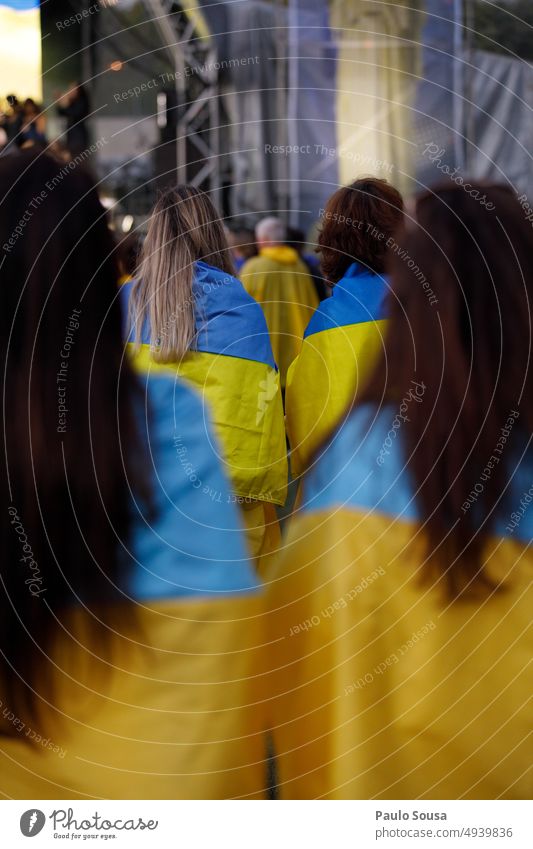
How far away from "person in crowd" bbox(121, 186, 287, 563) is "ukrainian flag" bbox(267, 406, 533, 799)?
179mm

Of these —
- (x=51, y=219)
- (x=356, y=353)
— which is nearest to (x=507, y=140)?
(x=356, y=353)

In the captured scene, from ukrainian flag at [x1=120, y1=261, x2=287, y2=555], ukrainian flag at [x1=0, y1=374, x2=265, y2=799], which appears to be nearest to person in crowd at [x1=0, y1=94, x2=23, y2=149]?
ukrainian flag at [x1=120, y1=261, x2=287, y2=555]

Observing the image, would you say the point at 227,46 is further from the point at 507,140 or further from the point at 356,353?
the point at 356,353

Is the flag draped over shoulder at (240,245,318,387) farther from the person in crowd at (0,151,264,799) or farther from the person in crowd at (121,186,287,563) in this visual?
the person in crowd at (0,151,264,799)

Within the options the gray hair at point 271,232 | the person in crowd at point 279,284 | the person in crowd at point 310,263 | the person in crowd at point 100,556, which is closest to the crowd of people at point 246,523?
the person in crowd at point 100,556

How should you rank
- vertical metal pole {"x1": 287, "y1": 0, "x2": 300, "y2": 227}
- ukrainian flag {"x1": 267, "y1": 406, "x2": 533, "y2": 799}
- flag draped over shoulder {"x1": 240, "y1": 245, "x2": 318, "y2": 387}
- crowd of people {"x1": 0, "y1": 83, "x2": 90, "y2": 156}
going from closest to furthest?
ukrainian flag {"x1": 267, "y1": 406, "x2": 533, "y2": 799} → crowd of people {"x1": 0, "y1": 83, "x2": 90, "y2": 156} → flag draped over shoulder {"x1": 240, "y1": 245, "x2": 318, "y2": 387} → vertical metal pole {"x1": 287, "y1": 0, "x2": 300, "y2": 227}

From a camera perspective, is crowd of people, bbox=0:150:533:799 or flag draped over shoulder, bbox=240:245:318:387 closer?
crowd of people, bbox=0:150:533:799

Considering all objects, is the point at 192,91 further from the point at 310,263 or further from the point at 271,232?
the point at 310,263

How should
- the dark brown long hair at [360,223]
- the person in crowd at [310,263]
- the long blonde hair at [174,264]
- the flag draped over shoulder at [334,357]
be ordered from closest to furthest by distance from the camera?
1. the long blonde hair at [174,264]
2. the flag draped over shoulder at [334,357]
3. the dark brown long hair at [360,223]
4. the person in crowd at [310,263]

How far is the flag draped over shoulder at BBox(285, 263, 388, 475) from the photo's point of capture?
245cm

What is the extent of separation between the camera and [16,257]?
2.05 meters

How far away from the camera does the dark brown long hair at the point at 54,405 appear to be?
2055 millimetres

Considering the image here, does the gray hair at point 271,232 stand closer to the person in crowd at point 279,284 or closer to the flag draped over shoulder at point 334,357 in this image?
the person in crowd at point 279,284

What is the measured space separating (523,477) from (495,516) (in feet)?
0.34
